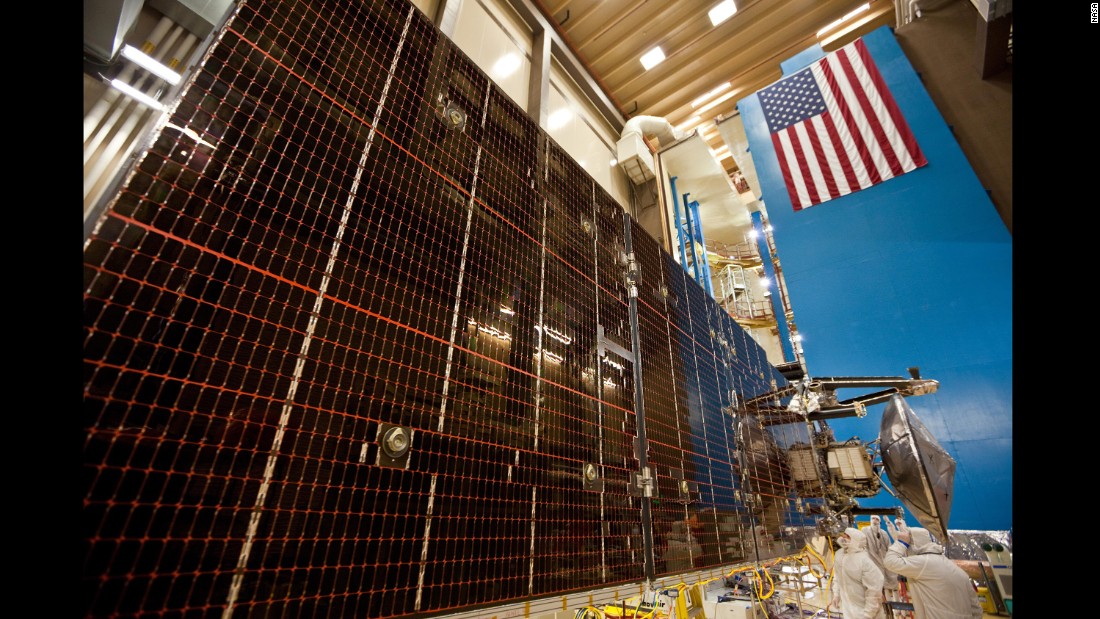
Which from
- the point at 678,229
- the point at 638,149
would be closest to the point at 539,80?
the point at 638,149

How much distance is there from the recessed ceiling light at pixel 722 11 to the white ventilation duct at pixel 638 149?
4.97ft

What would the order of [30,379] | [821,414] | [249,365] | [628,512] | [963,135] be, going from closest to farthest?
[30,379], [249,365], [628,512], [821,414], [963,135]

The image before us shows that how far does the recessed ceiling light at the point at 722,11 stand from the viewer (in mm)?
5848

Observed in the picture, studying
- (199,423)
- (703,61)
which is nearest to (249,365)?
(199,423)

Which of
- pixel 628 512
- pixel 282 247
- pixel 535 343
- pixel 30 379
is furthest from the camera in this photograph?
pixel 628 512

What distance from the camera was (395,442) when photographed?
4.26 ft

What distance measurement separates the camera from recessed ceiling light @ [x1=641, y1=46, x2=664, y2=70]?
20.4ft

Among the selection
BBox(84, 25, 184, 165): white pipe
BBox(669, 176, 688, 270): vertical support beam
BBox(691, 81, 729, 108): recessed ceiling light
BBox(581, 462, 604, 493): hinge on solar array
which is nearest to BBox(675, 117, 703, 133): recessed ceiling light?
BBox(691, 81, 729, 108): recessed ceiling light

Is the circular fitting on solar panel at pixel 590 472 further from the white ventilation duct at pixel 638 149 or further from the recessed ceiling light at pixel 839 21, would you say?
the recessed ceiling light at pixel 839 21

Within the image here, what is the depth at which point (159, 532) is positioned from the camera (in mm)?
844

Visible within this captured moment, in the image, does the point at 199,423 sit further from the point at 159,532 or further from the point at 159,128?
the point at 159,128

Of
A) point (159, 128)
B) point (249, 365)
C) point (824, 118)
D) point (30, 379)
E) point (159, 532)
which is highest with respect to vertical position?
point (824, 118)

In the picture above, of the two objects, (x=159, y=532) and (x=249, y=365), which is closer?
(x=159, y=532)
